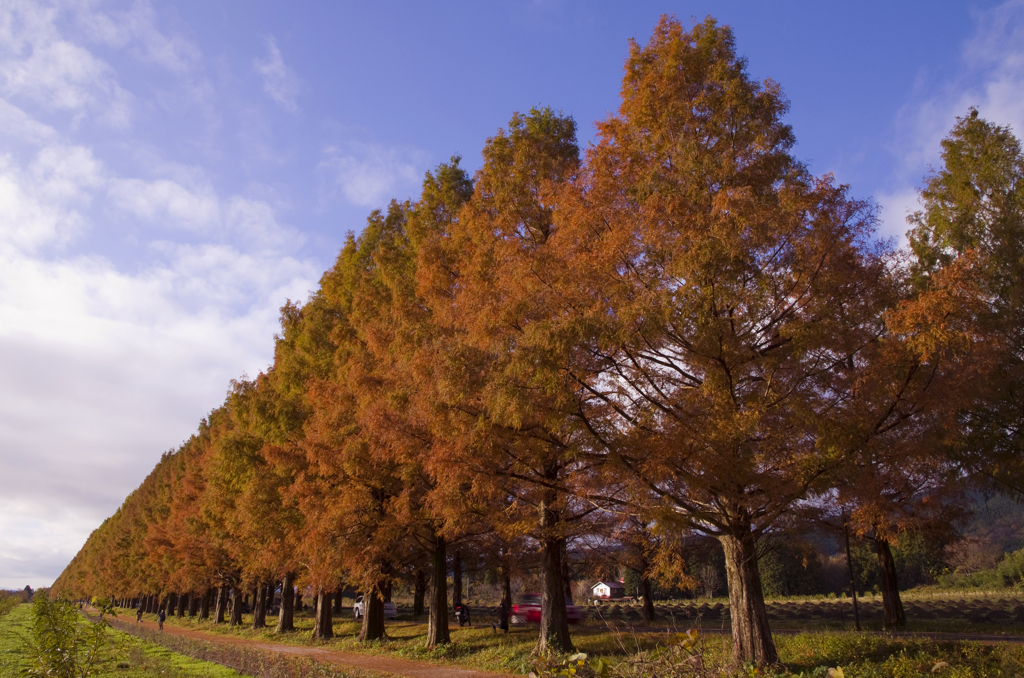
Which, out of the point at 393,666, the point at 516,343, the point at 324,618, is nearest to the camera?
the point at 516,343

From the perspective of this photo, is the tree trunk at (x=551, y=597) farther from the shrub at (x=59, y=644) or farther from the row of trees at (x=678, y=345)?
the shrub at (x=59, y=644)

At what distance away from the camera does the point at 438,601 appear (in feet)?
56.2

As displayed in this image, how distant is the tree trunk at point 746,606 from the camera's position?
8.99 m

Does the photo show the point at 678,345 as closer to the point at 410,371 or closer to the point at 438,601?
the point at 410,371

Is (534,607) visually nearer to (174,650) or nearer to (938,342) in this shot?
(174,650)

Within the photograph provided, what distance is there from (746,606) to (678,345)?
4.36 m

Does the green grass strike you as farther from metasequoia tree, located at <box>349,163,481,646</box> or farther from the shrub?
metasequoia tree, located at <box>349,163,481,646</box>

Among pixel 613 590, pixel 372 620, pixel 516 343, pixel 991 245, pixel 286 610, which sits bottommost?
pixel 613 590

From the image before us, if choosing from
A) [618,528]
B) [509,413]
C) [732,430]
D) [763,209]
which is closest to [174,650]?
[618,528]

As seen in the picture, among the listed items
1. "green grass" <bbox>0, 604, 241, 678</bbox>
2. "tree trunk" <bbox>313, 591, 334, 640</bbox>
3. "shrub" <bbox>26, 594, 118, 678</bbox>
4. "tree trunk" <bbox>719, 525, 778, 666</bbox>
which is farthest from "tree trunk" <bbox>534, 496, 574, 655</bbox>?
"tree trunk" <bbox>313, 591, 334, 640</bbox>

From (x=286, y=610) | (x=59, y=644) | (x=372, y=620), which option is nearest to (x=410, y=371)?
(x=59, y=644)

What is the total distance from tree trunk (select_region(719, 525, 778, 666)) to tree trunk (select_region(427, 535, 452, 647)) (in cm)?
946

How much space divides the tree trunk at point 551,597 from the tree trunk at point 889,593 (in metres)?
9.63

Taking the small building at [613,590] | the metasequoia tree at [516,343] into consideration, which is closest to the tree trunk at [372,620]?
the metasequoia tree at [516,343]
